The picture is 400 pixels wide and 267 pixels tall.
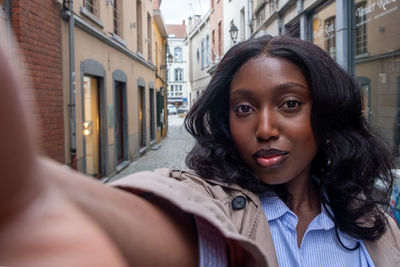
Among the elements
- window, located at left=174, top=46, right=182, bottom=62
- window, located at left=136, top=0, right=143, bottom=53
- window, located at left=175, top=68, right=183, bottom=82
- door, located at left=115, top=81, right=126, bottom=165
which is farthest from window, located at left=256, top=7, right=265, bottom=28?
window, located at left=175, top=68, right=183, bottom=82

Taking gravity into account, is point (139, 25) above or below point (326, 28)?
above

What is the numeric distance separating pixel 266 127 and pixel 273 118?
4 cm

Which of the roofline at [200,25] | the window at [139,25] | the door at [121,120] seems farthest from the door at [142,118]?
the roofline at [200,25]

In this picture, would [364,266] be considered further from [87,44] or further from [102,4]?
[102,4]

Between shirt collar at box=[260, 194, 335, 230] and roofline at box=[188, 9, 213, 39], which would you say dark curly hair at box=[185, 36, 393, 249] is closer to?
shirt collar at box=[260, 194, 335, 230]

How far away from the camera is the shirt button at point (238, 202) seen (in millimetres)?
1209

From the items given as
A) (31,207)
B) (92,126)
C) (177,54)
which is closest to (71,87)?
(92,126)

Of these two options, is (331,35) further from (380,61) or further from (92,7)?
(92,7)

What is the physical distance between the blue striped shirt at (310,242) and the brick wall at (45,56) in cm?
432

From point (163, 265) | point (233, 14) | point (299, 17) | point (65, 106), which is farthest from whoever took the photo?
point (233, 14)

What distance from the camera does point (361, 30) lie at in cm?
576

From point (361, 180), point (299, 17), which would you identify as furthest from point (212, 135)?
point (299, 17)

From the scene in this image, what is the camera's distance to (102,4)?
28.5ft

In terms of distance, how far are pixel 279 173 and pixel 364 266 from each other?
395 mm
